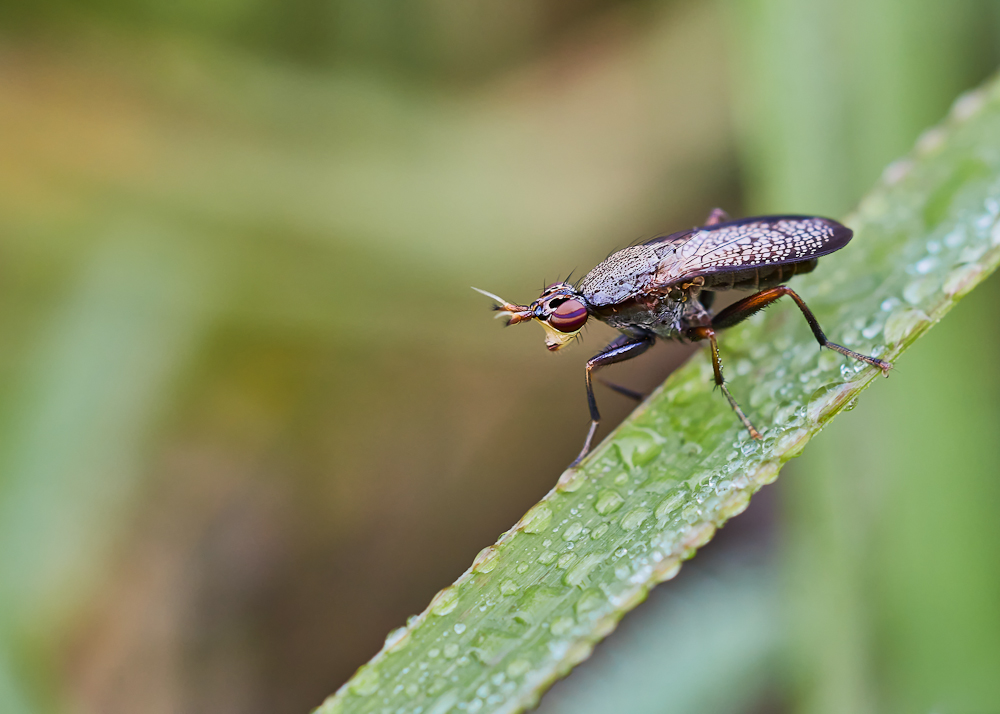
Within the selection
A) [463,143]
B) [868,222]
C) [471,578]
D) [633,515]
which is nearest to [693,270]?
[868,222]

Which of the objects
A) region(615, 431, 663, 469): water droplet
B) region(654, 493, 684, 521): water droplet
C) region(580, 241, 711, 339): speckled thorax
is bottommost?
region(654, 493, 684, 521): water droplet

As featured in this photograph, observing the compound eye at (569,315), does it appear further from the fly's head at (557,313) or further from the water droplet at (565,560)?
the water droplet at (565,560)

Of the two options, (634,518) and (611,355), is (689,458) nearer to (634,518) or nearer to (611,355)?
Result: (634,518)

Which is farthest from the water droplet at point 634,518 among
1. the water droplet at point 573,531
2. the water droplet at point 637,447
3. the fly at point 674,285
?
the fly at point 674,285

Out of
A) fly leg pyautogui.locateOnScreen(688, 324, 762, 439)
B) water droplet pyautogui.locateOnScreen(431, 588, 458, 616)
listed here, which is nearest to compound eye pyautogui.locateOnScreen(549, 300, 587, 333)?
fly leg pyautogui.locateOnScreen(688, 324, 762, 439)

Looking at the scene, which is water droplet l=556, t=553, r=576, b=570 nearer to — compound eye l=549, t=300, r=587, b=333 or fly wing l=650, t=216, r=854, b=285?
compound eye l=549, t=300, r=587, b=333

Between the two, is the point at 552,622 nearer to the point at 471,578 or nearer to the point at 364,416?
the point at 471,578
